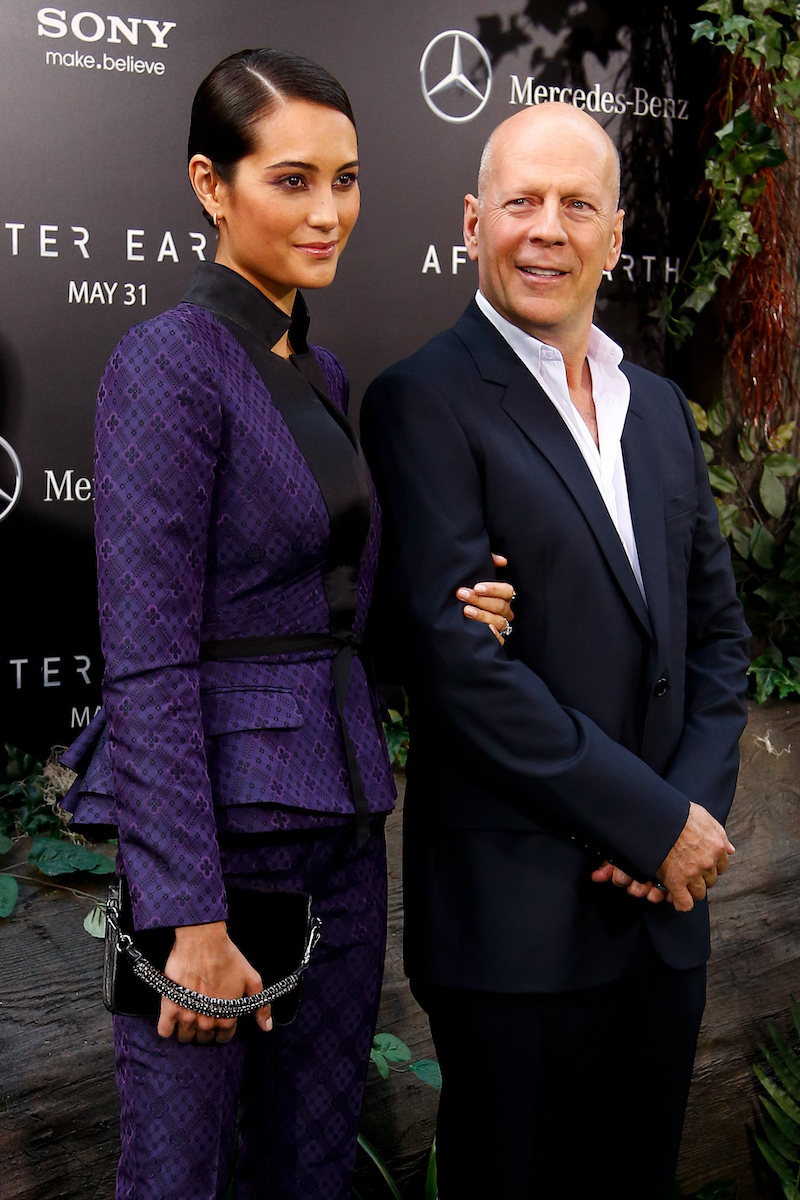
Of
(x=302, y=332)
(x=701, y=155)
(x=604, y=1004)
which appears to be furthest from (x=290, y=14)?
(x=604, y=1004)

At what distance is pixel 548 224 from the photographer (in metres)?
1.65

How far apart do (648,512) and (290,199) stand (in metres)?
0.64

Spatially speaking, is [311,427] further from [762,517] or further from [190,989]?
[762,517]

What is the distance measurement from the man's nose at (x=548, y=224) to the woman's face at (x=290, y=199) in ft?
0.94

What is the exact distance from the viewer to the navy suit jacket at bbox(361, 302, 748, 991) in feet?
5.03

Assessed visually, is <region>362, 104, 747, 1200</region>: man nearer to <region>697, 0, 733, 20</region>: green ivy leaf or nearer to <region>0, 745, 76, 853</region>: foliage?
<region>0, 745, 76, 853</region>: foliage

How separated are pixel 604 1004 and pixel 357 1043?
34 cm

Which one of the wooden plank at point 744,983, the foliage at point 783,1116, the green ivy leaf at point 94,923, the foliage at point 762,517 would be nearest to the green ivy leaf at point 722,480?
the foliage at point 762,517

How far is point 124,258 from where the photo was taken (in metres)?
2.79

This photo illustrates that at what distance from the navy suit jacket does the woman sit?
8 centimetres

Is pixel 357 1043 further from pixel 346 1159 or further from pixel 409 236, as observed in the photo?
pixel 409 236

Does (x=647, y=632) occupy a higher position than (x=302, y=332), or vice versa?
(x=302, y=332)

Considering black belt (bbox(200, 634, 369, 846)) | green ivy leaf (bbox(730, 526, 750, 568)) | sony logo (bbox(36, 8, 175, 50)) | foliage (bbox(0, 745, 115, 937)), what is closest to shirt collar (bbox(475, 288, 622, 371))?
black belt (bbox(200, 634, 369, 846))

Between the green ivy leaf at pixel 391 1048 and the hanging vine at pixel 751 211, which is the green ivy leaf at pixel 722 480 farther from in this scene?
the green ivy leaf at pixel 391 1048
